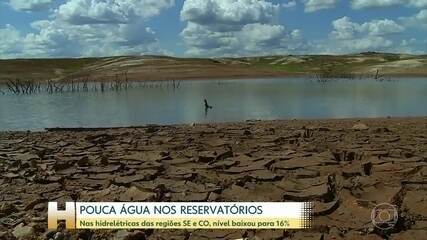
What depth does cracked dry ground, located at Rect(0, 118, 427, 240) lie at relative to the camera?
6262mm

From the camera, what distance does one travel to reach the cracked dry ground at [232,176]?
20.5 ft

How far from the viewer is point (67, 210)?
22.0 feet

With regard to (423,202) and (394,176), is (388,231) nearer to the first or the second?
(423,202)

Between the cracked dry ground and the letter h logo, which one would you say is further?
the letter h logo

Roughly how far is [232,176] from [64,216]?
3.24 m

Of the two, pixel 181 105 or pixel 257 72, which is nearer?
pixel 181 105

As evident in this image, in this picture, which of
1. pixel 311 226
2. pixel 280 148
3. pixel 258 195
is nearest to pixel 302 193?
pixel 258 195

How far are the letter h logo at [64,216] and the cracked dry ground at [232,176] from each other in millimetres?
112

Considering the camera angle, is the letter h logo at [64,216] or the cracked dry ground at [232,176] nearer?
the cracked dry ground at [232,176]

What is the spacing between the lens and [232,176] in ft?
29.5

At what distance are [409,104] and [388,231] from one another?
25.1 metres

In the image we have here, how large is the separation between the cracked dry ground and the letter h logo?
11 centimetres

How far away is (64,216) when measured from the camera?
258 inches

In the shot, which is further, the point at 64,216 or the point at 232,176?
the point at 232,176
